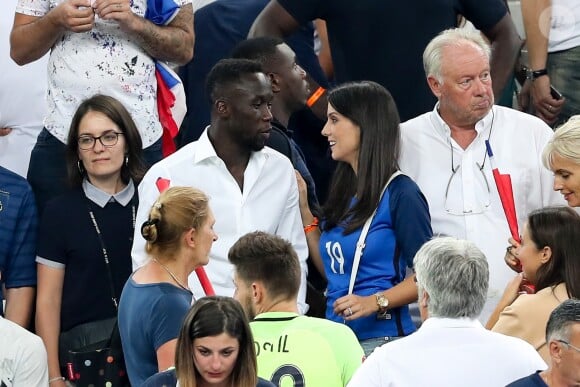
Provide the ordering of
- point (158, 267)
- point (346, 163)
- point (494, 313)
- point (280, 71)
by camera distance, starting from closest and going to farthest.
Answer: point (158, 267), point (494, 313), point (346, 163), point (280, 71)

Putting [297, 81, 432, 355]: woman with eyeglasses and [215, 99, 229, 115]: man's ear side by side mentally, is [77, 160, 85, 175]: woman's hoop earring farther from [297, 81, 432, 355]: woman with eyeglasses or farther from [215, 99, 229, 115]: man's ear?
[297, 81, 432, 355]: woman with eyeglasses

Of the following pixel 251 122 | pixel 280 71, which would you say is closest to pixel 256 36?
pixel 280 71

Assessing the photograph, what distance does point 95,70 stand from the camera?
7352 millimetres

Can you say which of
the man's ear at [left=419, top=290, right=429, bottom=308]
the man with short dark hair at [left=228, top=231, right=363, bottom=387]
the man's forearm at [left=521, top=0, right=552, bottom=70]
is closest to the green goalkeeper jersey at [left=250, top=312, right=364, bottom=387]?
the man with short dark hair at [left=228, top=231, right=363, bottom=387]

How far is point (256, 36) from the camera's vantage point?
8.41 m

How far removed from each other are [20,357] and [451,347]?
2.09 meters

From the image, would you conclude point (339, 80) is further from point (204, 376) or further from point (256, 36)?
point (204, 376)

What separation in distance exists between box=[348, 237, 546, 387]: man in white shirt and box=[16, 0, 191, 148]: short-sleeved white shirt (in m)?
2.28

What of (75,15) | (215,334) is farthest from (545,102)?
(215,334)

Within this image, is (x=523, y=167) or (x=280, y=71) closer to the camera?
(x=523, y=167)

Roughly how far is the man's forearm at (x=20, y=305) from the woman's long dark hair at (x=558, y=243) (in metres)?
2.48

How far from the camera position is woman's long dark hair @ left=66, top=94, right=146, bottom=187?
23.6 ft

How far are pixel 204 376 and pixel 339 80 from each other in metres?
3.33

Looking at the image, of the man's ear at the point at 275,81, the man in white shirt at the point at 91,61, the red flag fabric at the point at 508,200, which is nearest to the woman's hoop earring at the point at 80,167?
the man in white shirt at the point at 91,61
